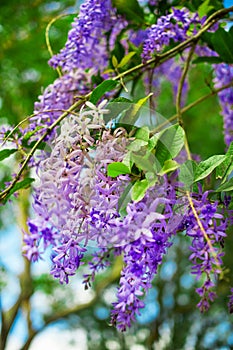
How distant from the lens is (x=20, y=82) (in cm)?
318

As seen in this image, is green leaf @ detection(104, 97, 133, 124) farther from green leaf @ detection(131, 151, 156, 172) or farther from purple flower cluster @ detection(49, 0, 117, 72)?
purple flower cluster @ detection(49, 0, 117, 72)

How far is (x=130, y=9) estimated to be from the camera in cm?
120

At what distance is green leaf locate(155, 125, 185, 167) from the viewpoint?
696mm

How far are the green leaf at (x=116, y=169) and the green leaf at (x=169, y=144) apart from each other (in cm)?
6

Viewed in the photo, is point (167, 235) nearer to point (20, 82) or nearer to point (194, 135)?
point (20, 82)

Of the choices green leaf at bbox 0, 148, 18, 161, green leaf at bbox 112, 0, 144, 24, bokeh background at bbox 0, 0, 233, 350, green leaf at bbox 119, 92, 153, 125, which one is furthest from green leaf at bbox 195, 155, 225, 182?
bokeh background at bbox 0, 0, 233, 350

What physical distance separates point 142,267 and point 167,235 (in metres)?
0.05

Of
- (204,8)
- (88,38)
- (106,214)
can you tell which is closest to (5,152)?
(106,214)

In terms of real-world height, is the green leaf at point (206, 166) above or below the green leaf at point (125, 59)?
below

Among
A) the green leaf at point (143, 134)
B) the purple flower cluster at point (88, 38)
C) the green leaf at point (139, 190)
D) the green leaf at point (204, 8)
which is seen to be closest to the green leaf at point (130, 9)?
the purple flower cluster at point (88, 38)

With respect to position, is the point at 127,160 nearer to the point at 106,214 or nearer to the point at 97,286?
the point at 106,214

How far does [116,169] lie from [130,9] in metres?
0.63

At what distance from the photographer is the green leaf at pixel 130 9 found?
119 centimetres

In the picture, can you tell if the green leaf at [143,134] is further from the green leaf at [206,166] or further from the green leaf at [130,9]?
the green leaf at [130,9]
